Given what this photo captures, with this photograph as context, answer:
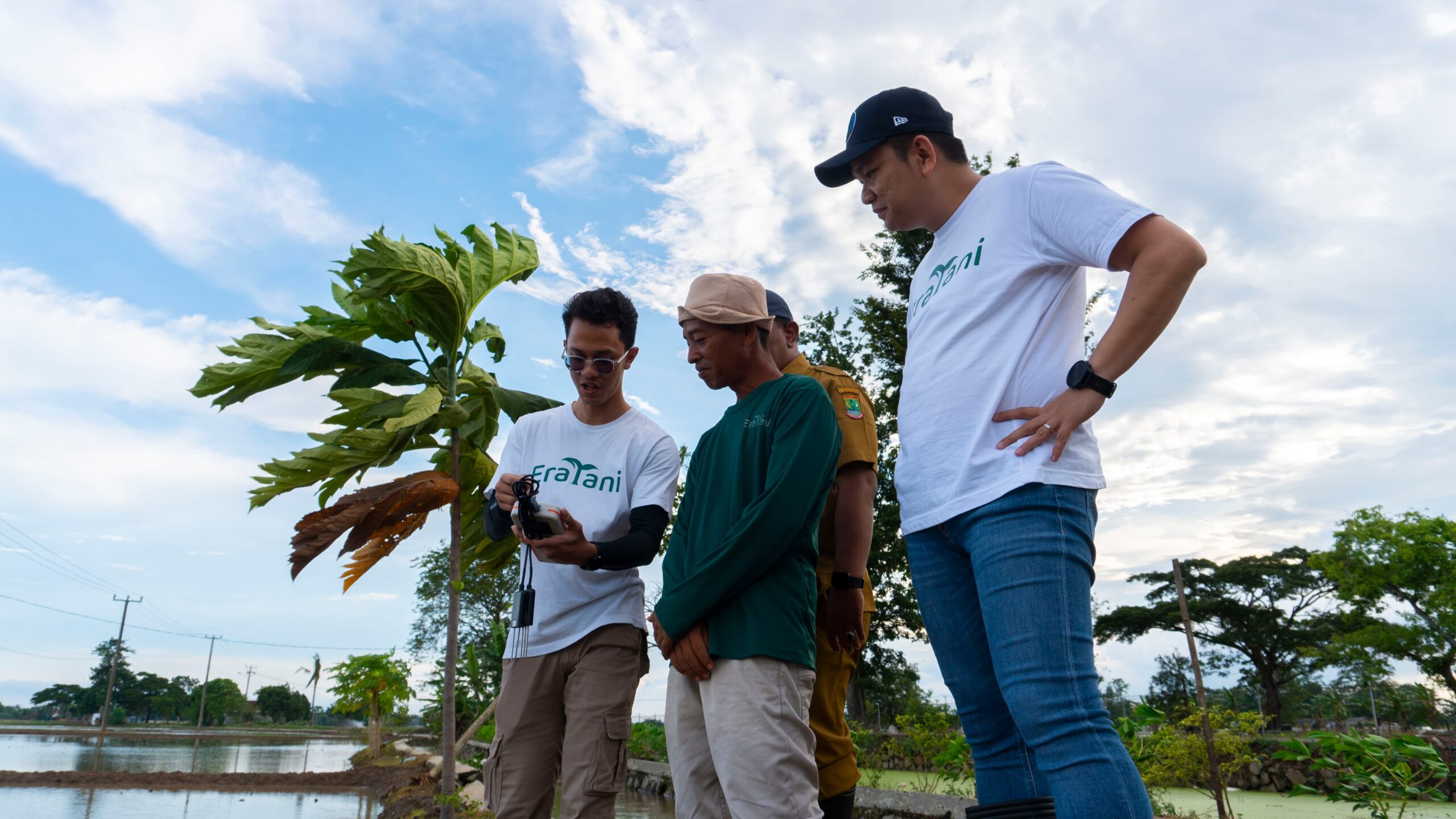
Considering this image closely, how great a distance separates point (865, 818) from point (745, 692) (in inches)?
174

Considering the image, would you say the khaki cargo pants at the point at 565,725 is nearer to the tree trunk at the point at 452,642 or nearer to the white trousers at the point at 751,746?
the white trousers at the point at 751,746

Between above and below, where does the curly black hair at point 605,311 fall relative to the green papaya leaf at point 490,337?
below

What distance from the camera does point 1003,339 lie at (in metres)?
1.60

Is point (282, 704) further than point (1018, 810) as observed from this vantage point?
Yes

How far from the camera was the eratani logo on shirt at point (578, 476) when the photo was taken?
8.39ft

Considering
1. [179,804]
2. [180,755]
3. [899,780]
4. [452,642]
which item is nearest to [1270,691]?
[899,780]

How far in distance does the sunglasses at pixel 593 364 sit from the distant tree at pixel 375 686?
48.0 ft

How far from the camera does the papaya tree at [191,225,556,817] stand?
4.45 m

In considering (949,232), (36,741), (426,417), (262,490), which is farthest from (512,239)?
(36,741)

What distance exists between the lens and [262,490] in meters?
4.69

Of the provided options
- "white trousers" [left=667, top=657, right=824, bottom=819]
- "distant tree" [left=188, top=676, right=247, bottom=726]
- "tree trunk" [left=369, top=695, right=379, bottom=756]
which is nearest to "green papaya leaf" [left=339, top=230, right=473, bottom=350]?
"white trousers" [left=667, top=657, right=824, bottom=819]

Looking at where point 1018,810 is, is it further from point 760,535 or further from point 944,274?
point 944,274

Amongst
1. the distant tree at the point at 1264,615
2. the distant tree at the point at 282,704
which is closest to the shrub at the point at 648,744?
the distant tree at the point at 1264,615

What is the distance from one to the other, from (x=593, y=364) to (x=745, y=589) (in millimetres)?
1092
